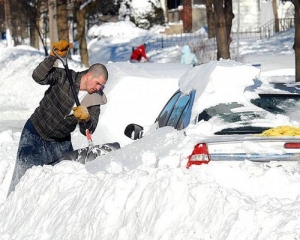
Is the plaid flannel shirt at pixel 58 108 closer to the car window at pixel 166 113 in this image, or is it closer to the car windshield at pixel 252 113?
the car window at pixel 166 113

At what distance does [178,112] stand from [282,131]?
180cm

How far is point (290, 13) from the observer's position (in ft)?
184

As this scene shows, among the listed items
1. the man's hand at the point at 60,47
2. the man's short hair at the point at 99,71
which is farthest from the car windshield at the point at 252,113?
the man's hand at the point at 60,47

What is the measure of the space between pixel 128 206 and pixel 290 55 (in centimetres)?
2980

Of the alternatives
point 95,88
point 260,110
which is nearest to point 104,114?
point 95,88

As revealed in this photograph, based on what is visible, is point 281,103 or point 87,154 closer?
point 281,103

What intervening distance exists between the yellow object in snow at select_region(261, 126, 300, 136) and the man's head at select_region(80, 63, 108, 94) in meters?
2.01

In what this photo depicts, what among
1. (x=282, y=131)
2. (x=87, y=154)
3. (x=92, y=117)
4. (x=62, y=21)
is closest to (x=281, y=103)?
(x=282, y=131)

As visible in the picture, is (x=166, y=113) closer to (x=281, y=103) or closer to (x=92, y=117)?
(x=92, y=117)

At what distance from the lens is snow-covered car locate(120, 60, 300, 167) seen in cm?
667

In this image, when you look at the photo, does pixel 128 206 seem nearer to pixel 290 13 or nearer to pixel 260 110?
pixel 260 110

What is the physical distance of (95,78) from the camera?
8.61 metres

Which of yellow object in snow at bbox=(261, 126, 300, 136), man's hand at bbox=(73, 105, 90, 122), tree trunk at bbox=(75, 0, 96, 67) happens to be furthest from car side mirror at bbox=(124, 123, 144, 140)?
tree trunk at bbox=(75, 0, 96, 67)

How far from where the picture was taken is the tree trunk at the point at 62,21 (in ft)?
107
